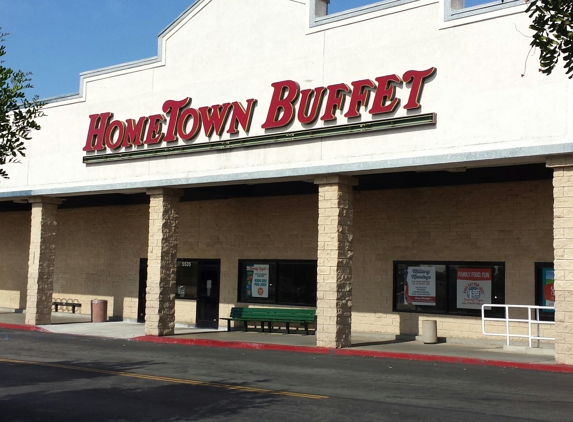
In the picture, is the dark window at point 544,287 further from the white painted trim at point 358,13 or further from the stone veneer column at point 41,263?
the stone veneer column at point 41,263

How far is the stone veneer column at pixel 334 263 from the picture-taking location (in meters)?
19.2

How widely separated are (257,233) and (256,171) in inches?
208

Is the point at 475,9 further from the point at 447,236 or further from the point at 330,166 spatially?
the point at 447,236

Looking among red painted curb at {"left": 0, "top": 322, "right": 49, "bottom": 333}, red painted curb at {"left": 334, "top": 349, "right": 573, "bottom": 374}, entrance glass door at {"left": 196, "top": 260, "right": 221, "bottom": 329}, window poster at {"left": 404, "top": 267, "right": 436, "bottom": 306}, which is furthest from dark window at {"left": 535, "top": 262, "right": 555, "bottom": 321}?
red painted curb at {"left": 0, "top": 322, "right": 49, "bottom": 333}

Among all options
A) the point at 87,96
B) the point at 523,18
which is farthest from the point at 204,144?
the point at 523,18

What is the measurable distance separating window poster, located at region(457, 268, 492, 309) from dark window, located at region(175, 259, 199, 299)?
10.4 m

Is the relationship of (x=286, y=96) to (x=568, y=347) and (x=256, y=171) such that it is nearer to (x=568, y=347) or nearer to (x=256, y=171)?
(x=256, y=171)

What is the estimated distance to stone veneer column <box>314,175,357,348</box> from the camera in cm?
1917

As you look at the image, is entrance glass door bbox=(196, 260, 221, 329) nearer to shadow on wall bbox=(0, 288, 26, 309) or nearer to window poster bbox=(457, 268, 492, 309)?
window poster bbox=(457, 268, 492, 309)

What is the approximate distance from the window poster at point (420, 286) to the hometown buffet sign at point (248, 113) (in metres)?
5.73

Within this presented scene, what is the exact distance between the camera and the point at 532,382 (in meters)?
13.3

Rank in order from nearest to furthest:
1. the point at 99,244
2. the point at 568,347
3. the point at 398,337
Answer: the point at 568,347, the point at 398,337, the point at 99,244

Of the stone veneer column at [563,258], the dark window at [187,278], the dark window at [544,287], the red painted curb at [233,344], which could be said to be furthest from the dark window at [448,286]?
the dark window at [187,278]

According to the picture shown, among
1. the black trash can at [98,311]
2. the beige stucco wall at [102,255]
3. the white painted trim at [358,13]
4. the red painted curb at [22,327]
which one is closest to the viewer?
the white painted trim at [358,13]
